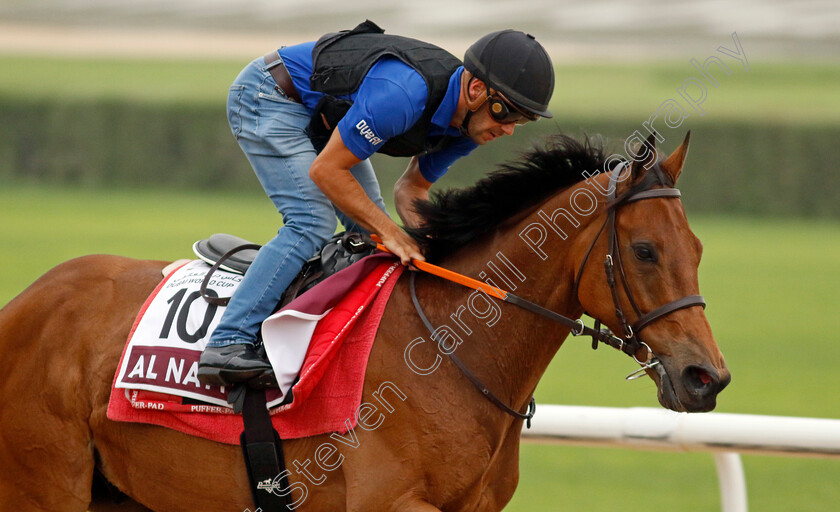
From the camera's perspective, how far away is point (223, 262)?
3791 millimetres

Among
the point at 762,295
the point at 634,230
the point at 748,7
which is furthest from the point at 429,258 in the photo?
the point at 748,7

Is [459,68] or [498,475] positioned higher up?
[459,68]

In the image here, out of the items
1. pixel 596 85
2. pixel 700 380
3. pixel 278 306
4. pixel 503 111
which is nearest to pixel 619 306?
pixel 700 380

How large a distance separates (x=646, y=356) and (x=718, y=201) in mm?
23068

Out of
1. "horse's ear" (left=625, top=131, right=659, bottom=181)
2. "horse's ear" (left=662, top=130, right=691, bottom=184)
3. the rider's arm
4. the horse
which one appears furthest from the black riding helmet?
the rider's arm

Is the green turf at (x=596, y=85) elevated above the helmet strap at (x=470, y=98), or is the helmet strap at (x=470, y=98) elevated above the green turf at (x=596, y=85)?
the helmet strap at (x=470, y=98)

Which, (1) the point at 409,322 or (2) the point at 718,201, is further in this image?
(2) the point at 718,201

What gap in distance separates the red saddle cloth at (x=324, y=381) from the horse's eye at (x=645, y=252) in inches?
37.0

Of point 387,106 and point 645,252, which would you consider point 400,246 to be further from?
point 645,252

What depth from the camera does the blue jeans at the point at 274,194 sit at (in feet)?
11.4

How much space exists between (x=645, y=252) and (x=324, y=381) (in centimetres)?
124

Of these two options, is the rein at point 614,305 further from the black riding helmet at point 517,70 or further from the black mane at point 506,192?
the black riding helmet at point 517,70

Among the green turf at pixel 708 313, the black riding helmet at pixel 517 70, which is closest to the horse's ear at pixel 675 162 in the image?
the black riding helmet at pixel 517 70

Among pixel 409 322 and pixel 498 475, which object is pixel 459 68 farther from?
pixel 498 475
